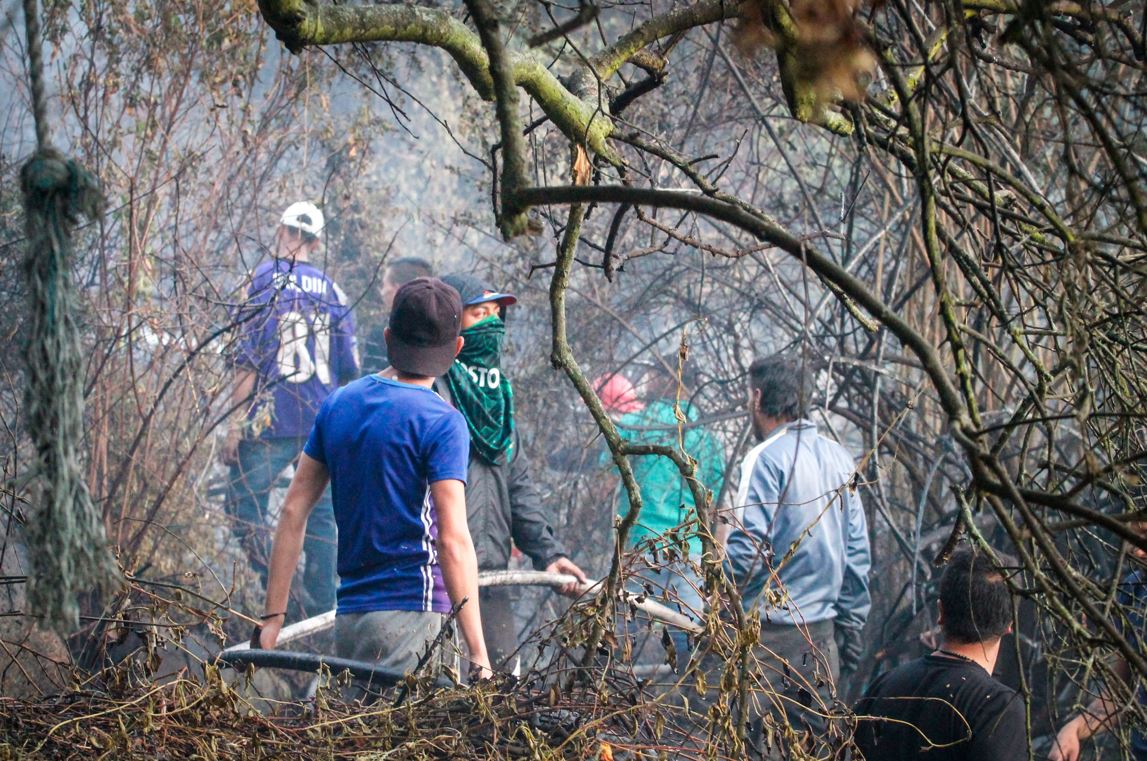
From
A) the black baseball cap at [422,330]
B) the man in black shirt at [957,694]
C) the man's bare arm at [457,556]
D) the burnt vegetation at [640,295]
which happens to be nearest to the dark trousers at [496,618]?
the burnt vegetation at [640,295]

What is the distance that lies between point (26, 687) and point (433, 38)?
2482mm

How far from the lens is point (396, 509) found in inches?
145

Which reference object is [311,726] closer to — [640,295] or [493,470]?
[493,470]

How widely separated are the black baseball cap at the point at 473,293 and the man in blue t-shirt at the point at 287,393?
1.18 meters

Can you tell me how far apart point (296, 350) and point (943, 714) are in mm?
4182

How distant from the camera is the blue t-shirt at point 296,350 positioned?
592 centimetres

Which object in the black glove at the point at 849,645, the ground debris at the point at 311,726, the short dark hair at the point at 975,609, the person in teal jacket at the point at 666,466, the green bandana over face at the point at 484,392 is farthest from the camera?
the person in teal jacket at the point at 666,466

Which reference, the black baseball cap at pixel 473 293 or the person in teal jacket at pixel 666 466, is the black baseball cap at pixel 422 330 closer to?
the black baseball cap at pixel 473 293

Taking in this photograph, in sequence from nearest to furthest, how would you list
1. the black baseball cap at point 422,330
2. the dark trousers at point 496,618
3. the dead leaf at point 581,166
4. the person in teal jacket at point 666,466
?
the dead leaf at point 581,166, the black baseball cap at point 422,330, the dark trousers at point 496,618, the person in teal jacket at point 666,466

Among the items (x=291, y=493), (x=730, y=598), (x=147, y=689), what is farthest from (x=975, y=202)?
(x=291, y=493)

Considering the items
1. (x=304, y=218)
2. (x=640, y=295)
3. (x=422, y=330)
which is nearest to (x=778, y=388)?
A: (x=422, y=330)

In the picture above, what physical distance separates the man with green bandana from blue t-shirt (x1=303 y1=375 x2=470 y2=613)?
0.86 metres

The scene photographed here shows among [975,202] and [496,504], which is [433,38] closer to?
[975,202]

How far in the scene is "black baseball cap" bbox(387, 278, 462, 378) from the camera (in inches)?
151
